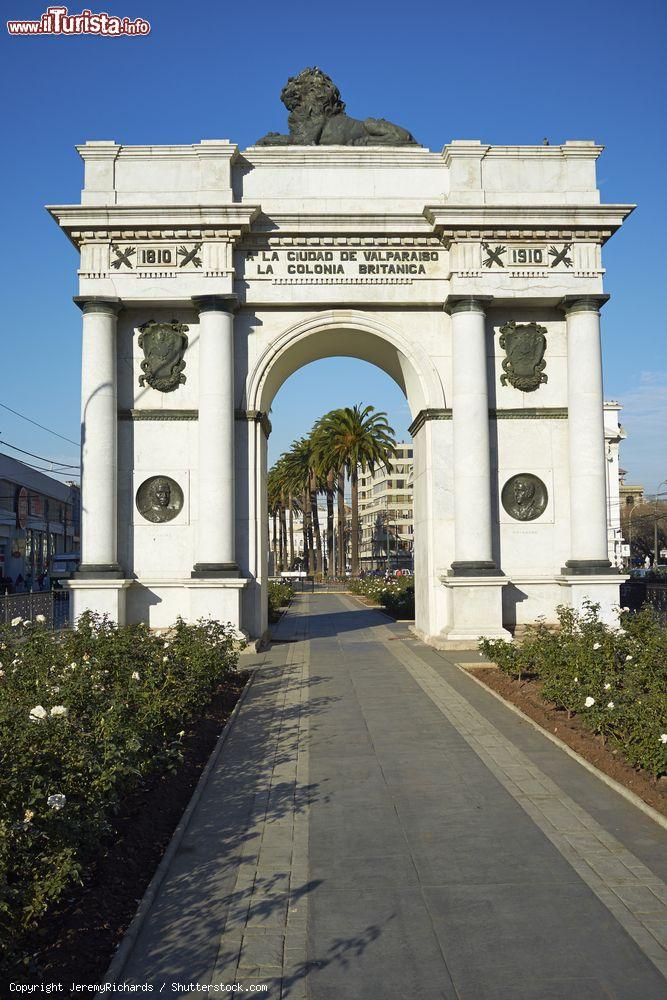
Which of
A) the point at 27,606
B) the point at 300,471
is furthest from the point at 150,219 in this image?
the point at 300,471

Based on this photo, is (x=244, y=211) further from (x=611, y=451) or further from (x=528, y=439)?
(x=611, y=451)

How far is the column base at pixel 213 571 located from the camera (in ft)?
57.7

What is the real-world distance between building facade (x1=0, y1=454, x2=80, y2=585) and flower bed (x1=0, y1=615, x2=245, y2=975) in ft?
156

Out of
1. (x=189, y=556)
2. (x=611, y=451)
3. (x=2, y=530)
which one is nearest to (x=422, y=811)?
(x=189, y=556)

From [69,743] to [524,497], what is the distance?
14.5 meters

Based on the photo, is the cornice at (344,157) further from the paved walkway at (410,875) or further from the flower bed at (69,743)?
the paved walkway at (410,875)

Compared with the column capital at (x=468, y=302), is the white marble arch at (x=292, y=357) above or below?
below

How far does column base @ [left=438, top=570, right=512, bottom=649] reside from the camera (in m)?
17.6

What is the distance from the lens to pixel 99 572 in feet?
58.0

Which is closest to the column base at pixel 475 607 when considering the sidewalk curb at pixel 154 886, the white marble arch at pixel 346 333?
the white marble arch at pixel 346 333

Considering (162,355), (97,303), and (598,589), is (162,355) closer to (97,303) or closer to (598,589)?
(97,303)

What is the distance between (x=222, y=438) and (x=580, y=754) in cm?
1104

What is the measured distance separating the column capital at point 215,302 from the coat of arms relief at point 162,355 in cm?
89

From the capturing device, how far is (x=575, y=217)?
18.5 metres
